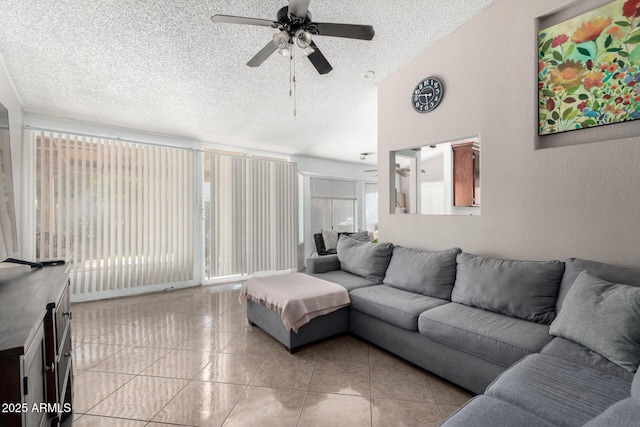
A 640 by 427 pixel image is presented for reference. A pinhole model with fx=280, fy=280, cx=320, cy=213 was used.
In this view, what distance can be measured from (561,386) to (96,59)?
13.1ft

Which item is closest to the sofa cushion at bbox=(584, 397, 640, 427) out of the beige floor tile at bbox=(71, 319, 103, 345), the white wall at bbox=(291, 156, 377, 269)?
the beige floor tile at bbox=(71, 319, 103, 345)

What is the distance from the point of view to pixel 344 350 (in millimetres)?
2521

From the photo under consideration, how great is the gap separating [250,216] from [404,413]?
4.24 m

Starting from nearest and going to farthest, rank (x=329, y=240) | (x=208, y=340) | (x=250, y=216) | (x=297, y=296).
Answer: (x=297, y=296)
(x=208, y=340)
(x=250, y=216)
(x=329, y=240)

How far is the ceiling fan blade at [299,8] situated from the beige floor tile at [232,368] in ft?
8.23

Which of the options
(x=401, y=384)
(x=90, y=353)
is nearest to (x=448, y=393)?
(x=401, y=384)

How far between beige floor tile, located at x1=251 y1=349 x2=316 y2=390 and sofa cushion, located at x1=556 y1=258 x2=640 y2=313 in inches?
70.4

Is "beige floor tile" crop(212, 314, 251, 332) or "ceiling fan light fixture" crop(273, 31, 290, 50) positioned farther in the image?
"beige floor tile" crop(212, 314, 251, 332)

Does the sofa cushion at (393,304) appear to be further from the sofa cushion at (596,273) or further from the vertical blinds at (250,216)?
the vertical blinds at (250,216)

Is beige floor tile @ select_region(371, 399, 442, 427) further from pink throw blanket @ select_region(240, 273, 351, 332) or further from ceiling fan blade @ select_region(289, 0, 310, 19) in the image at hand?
ceiling fan blade @ select_region(289, 0, 310, 19)

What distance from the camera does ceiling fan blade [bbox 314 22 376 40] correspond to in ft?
5.80

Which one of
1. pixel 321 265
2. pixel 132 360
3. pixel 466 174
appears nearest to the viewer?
pixel 132 360

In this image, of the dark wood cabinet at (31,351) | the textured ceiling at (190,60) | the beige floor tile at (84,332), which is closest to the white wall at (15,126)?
the textured ceiling at (190,60)

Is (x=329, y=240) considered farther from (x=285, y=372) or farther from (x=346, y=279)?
(x=285, y=372)
